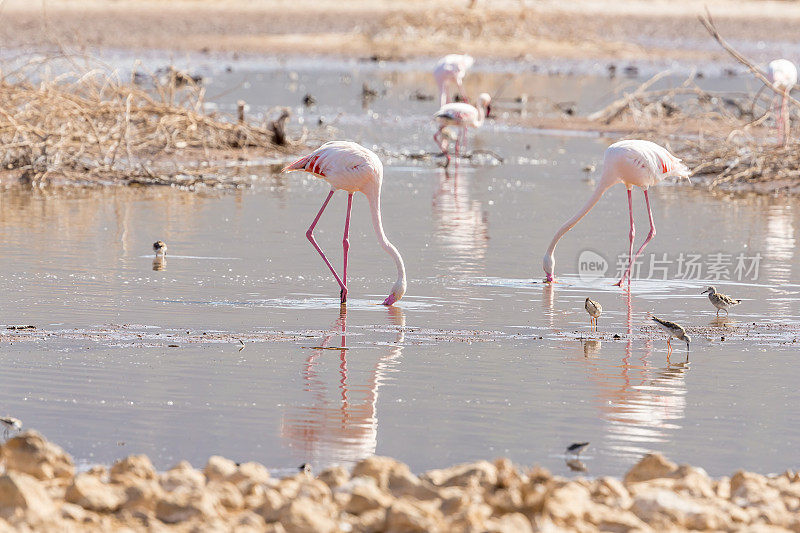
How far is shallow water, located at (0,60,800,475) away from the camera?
694 cm

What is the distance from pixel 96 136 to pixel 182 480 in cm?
1236

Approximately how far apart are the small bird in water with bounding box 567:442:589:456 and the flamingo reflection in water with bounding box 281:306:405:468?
3.14 ft

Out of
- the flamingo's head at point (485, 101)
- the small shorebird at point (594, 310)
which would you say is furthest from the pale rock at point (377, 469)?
A: the flamingo's head at point (485, 101)

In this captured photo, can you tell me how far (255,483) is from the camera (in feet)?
18.4

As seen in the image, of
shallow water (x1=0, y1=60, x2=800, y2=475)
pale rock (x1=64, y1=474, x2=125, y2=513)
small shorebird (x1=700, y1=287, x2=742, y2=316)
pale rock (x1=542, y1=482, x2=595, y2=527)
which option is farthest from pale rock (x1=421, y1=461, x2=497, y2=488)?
small shorebird (x1=700, y1=287, x2=742, y2=316)

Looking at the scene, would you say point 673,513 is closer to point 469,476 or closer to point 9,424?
point 469,476

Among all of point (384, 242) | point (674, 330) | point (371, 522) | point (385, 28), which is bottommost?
point (371, 522)

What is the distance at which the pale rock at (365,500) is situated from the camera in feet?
17.5

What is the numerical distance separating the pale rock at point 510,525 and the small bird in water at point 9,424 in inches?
110

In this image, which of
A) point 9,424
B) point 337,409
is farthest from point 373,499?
point 9,424

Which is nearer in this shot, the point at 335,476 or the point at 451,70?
the point at 335,476

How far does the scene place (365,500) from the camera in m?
5.33

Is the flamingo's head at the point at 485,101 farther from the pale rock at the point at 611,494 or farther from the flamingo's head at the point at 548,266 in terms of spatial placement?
the pale rock at the point at 611,494

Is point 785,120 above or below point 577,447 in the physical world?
above
